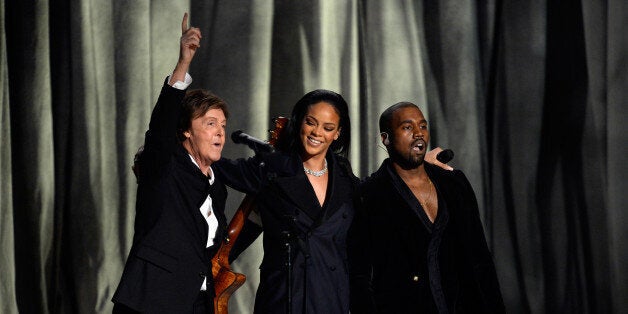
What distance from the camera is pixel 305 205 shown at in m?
2.29

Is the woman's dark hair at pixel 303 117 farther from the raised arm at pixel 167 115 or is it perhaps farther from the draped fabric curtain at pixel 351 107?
the draped fabric curtain at pixel 351 107

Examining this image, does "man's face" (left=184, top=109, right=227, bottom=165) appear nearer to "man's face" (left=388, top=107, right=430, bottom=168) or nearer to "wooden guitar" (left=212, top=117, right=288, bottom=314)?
"wooden guitar" (left=212, top=117, right=288, bottom=314)

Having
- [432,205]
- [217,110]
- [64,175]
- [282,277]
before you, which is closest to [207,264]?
[282,277]

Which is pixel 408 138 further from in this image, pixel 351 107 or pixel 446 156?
pixel 351 107

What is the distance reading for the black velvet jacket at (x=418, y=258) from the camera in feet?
7.27

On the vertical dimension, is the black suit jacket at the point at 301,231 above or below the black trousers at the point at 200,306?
above

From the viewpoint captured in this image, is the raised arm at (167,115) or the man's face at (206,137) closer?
the raised arm at (167,115)

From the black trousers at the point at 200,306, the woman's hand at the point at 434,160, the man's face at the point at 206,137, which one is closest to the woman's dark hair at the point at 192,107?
the man's face at the point at 206,137

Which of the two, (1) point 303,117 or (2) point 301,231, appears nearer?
(2) point 301,231

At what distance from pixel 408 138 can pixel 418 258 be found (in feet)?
1.15

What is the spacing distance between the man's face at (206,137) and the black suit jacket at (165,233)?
90 millimetres

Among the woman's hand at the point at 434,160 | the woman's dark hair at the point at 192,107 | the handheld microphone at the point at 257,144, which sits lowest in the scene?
the woman's hand at the point at 434,160

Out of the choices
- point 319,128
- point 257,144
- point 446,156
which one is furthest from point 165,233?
point 446,156

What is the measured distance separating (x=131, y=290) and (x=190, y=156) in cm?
42
